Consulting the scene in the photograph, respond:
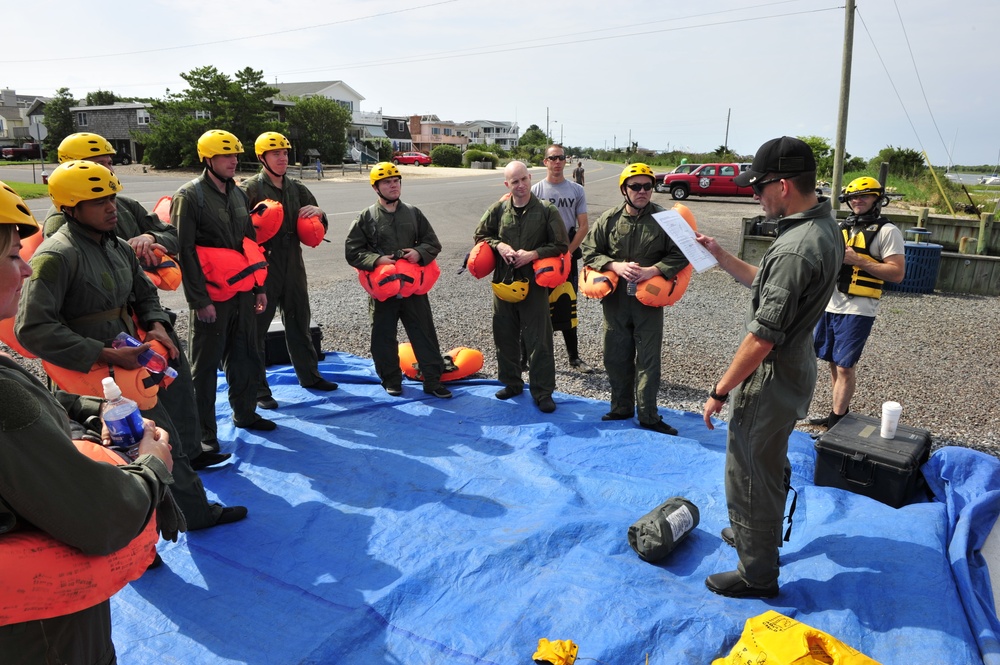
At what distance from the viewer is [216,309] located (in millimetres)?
4910

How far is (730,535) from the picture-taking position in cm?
374

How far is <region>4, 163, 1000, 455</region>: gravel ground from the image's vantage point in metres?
5.89

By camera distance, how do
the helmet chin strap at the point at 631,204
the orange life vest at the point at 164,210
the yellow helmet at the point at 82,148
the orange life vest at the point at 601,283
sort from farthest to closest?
1. the orange life vest at the point at 601,283
2. the helmet chin strap at the point at 631,204
3. the orange life vest at the point at 164,210
4. the yellow helmet at the point at 82,148

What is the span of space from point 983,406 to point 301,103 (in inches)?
1886

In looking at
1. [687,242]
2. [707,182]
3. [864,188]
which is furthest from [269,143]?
[707,182]

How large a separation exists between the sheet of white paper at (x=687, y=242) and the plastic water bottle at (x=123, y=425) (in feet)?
8.59

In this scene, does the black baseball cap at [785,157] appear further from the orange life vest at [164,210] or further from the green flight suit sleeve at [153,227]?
the orange life vest at [164,210]

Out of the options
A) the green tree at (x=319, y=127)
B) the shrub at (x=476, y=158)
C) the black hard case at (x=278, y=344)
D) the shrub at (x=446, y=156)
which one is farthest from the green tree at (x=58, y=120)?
the black hard case at (x=278, y=344)

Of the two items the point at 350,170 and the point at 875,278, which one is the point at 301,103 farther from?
the point at 875,278

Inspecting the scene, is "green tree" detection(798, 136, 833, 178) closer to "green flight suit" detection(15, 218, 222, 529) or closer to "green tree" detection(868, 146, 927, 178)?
"green tree" detection(868, 146, 927, 178)

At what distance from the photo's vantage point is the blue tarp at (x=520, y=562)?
2941 mm

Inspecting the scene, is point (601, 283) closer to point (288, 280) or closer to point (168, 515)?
point (288, 280)

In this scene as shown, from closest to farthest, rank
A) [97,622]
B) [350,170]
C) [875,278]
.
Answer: [97,622] → [875,278] → [350,170]

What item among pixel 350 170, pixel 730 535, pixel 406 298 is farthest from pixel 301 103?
pixel 730 535
